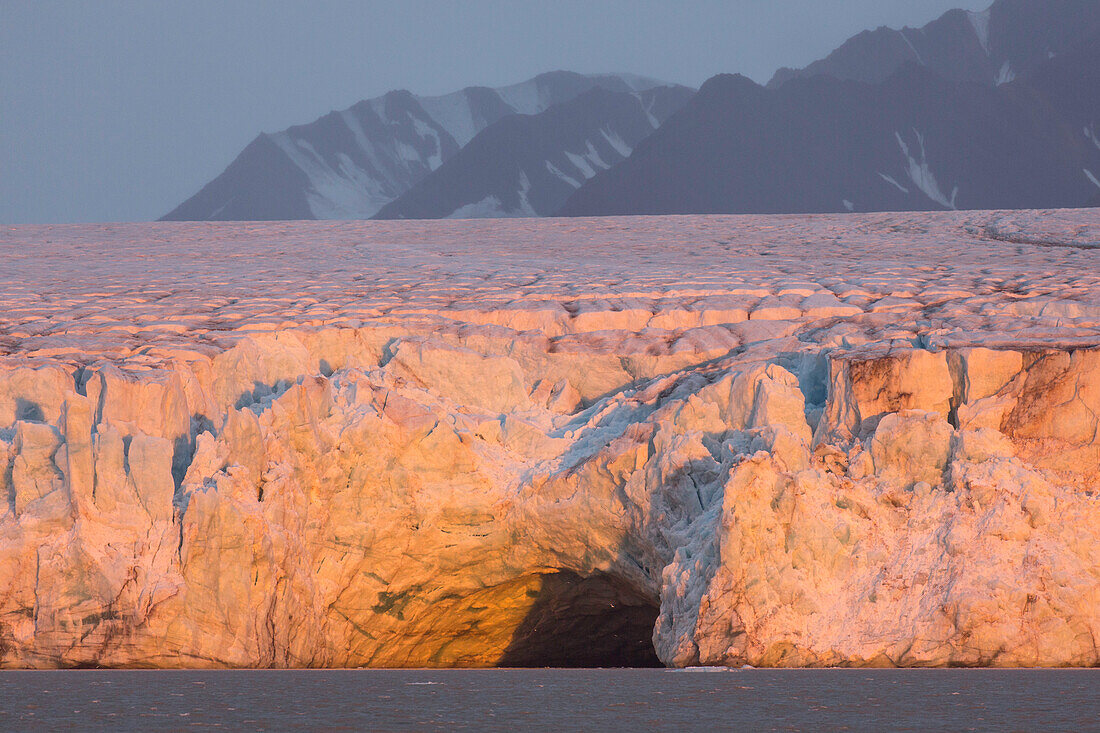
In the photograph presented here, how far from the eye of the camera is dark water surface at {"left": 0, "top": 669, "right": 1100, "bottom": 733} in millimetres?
9969

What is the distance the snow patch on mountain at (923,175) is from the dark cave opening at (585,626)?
221 ft

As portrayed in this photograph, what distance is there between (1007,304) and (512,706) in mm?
9600

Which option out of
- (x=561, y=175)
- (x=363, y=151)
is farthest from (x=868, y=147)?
(x=363, y=151)

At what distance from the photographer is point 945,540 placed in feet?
44.8

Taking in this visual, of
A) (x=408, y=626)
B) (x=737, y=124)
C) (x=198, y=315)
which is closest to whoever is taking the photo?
(x=408, y=626)

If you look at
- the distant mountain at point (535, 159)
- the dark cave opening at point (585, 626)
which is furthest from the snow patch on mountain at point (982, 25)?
the dark cave opening at point (585, 626)

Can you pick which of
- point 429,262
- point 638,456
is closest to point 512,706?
point 638,456

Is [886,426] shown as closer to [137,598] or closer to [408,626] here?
[408,626]

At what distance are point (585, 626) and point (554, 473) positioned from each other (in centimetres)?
484

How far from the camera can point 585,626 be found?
756 inches

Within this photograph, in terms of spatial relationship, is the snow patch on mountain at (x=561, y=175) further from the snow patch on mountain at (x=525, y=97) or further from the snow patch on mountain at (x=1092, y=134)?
the snow patch on mountain at (x=1092, y=134)

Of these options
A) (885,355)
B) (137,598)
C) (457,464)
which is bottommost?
(137,598)

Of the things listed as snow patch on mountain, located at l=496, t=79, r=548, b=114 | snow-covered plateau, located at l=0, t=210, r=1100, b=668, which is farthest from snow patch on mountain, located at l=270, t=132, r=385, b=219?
snow-covered plateau, located at l=0, t=210, r=1100, b=668

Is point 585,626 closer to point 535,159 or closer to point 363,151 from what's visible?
point 535,159
